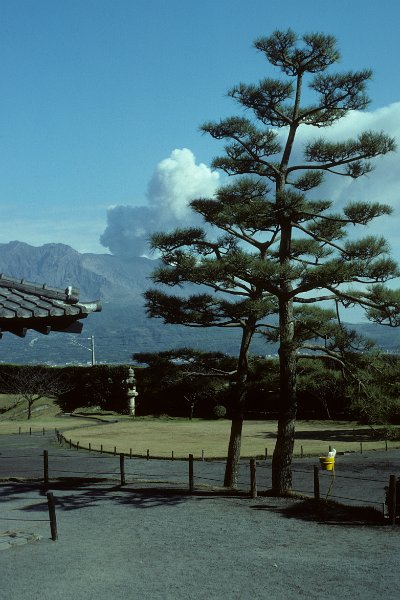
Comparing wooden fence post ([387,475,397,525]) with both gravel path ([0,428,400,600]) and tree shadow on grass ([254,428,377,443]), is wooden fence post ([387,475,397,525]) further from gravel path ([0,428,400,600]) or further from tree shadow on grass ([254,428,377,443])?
tree shadow on grass ([254,428,377,443])

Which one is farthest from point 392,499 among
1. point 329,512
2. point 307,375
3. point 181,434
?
point 181,434

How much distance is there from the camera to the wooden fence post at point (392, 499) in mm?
15594

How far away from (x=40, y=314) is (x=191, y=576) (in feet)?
21.1

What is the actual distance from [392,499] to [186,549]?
5.23 meters

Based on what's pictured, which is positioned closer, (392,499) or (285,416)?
(392,499)

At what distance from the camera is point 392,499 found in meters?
15.7

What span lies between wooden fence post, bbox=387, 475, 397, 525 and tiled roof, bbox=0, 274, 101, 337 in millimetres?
10018

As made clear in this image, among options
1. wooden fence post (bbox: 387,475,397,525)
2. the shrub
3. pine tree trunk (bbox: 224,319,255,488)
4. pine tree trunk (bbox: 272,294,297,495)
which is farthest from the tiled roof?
the shrub

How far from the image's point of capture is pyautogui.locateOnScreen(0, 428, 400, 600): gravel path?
11.1 metres

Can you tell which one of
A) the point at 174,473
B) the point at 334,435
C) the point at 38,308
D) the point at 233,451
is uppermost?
the point at 38,308

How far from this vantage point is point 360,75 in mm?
18141

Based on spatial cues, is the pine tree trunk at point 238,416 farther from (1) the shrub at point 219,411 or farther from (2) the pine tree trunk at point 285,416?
(1) the shrub at point 219,411

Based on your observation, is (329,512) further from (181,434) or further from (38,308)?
(181,434)

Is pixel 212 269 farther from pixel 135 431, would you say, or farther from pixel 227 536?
pixel 135 431
